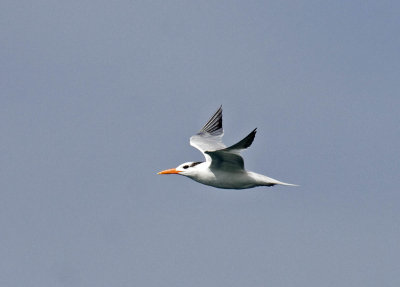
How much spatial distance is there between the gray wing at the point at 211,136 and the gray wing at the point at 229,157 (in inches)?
157

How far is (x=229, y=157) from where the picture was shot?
29.1 meters

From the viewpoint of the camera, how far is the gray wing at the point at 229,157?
27547 millimetres

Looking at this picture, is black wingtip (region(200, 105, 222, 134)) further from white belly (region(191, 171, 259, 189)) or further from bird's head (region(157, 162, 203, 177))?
white belly (region(191, 171, 259, 189))

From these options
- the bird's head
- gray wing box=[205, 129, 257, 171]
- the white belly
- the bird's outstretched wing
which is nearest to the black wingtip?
the bird's outstretched wing

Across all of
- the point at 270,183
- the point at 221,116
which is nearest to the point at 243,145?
the point at 270,183

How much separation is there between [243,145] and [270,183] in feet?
11.2

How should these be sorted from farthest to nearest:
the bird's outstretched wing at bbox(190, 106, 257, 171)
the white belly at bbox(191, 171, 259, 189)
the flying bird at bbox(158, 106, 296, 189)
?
the white belly at bbox(191, 171, 259, 189) < the flying bird at bbox(158, 106, 296, 189) < the bird's outstretched wing at bbox(190, 106, 257, 171)

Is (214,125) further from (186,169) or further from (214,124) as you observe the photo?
(186,169)

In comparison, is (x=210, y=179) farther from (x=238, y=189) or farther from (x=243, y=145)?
(x=243, y=145)

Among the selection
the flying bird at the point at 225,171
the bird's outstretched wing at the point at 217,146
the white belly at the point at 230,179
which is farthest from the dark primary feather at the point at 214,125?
the white belly at the point at 230,179

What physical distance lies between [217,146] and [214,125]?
1.62 m

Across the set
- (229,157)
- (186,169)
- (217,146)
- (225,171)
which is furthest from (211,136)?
(229,157)

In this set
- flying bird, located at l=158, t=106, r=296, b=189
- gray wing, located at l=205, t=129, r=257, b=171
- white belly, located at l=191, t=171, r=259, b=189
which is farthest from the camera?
white belly, located at l=191, t=171, r=259, b=189

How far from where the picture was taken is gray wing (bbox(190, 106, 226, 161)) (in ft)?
113
